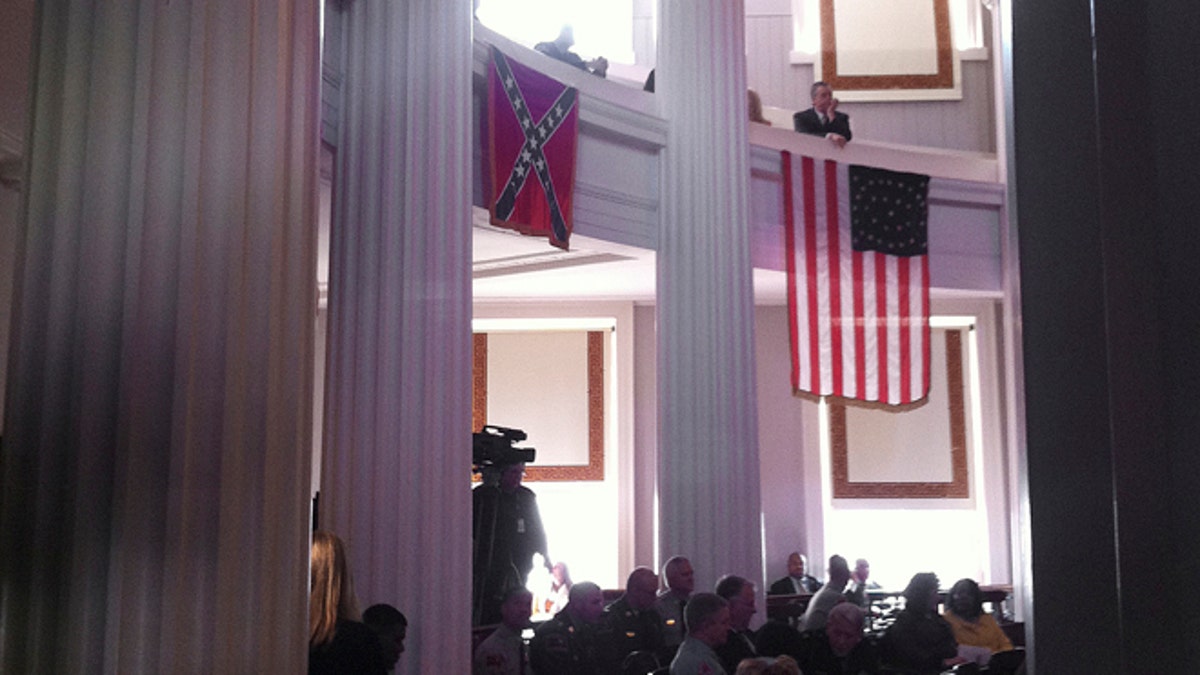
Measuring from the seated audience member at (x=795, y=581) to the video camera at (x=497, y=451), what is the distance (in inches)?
229

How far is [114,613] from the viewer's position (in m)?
2.30

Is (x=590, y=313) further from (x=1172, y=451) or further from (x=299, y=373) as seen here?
(x=1172, y=451)

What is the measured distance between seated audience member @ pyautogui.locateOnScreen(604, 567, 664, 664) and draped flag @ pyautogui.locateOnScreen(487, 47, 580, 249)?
9.59 ft

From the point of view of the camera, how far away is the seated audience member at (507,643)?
699cm

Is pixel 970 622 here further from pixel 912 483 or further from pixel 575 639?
pixel 912 483

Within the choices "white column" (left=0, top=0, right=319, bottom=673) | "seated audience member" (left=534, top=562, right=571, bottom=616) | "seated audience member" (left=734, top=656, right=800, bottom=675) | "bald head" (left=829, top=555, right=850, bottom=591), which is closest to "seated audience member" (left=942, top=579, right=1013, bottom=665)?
"bald head" (left=829, top=555, right=850, bottom=591)

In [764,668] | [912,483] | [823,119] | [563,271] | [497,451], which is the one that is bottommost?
[764,668]

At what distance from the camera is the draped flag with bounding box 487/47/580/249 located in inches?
356

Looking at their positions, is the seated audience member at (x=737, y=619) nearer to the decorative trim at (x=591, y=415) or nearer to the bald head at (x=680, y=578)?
the bald head at (x=680, y=578)

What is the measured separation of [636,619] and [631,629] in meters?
0.09

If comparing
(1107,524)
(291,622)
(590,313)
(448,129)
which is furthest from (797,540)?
(1107,524)

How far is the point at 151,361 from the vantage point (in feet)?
7.82

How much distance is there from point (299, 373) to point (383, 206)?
14.6 feet

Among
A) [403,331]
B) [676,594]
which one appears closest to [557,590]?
[676,594]
